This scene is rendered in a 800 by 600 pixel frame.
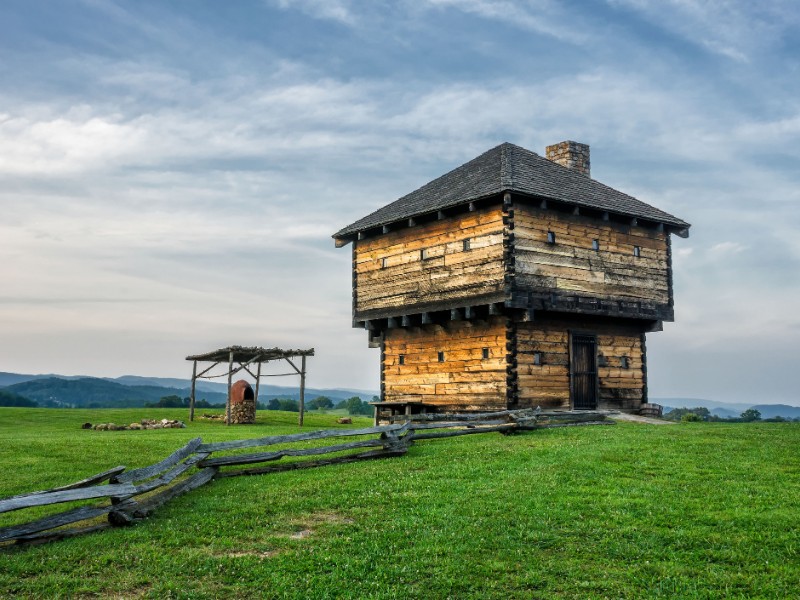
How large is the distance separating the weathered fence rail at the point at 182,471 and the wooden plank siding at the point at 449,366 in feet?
6.50

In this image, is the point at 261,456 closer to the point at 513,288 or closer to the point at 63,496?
the point at 63,496

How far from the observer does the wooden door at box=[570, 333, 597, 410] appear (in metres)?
25.1

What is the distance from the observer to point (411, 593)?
293 inches

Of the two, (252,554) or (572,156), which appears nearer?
(252,554)

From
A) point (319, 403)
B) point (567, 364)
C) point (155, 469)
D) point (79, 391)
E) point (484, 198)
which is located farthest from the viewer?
point (79, 391)

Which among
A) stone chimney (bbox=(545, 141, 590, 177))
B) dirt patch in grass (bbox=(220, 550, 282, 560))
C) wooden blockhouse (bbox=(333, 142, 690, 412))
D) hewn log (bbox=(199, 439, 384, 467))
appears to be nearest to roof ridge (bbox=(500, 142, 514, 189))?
wooden blockhouse (bbox=(333, 142, 690, 412))

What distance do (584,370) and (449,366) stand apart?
484cm

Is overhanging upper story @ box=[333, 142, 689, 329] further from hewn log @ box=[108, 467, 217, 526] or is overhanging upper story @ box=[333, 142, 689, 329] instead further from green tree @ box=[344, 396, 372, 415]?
green tree @ box=[344, 396, 372, 415]

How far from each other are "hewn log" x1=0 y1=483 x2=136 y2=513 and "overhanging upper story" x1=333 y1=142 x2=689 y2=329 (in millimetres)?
14458

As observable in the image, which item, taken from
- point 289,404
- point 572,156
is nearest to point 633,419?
point 572,156

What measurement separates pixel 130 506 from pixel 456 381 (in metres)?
15.7

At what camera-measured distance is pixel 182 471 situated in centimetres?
1243

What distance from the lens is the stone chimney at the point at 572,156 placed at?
30.5 metres

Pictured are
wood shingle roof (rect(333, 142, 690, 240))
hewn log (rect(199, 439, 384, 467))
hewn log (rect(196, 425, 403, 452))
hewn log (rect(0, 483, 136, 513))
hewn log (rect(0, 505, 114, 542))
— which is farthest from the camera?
wood shingle roof (rect(333, 142, 690, 240))
